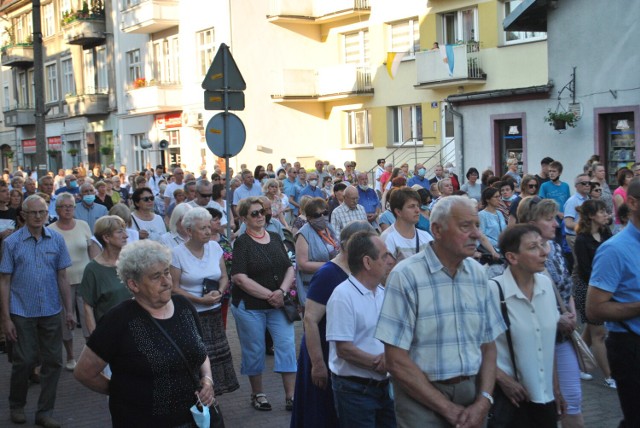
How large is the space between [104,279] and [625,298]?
4.11m

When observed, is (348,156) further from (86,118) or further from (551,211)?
(551,211)

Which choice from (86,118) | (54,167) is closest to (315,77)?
(86,118)

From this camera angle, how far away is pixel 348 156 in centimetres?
3384

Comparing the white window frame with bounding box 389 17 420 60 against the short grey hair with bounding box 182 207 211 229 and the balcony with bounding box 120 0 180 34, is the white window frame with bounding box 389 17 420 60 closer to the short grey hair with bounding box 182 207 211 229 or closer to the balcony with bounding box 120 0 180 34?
the balcony with bounding box 120 0 180 34

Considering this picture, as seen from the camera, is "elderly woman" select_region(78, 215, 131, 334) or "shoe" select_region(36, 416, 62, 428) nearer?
"elderly woman" select_region(78, 215, 131, 334)

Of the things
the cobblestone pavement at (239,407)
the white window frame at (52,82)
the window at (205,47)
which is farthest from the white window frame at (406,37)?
the white window frame at (52,82)

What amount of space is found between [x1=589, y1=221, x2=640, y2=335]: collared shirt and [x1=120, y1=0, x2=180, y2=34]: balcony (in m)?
32.5

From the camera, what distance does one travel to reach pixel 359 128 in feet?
110

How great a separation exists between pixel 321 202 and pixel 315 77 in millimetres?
26227

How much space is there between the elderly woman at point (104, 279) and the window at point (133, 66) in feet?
110

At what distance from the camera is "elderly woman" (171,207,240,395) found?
24.1 feet

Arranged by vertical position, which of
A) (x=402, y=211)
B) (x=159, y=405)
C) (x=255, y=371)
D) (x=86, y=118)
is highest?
(x=86, y=118)

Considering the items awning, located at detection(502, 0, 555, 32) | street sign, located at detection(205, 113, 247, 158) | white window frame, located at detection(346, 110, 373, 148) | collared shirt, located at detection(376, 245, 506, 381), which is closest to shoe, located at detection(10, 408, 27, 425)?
street sign, located at detection(205, 113, 247, 158)

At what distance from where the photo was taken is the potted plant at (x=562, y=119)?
19.7 m
